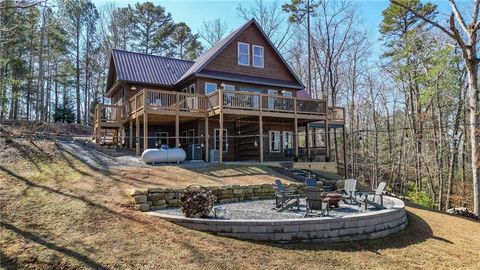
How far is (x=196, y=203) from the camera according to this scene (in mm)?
8312

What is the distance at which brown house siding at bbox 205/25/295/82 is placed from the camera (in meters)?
20.2

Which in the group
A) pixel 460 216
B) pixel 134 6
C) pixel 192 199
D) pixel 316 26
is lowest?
pixel 460 216

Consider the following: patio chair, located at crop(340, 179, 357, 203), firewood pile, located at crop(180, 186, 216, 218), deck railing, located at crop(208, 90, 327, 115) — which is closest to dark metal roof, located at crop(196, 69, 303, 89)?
deck railing, located at crop(208, 90, 327, 115)

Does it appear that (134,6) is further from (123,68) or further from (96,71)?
(123,68)

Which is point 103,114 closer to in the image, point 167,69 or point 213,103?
point 167,69

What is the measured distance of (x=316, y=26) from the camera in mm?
30781

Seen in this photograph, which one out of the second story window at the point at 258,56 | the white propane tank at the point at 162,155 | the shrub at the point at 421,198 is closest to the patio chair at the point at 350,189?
the white propane tank at the point at 162,155

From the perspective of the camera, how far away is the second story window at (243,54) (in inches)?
826

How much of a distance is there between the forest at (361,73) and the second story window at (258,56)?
23.1 ft

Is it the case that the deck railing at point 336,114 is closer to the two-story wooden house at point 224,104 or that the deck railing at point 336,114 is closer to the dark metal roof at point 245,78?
the two-story wooden house at point 224,104

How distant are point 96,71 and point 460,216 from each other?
117 ft

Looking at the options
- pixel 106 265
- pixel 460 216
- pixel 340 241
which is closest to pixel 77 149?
pixel 106 265

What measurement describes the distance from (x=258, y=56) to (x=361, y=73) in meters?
14.2

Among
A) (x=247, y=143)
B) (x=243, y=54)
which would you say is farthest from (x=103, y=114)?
(x=243, y=54)
